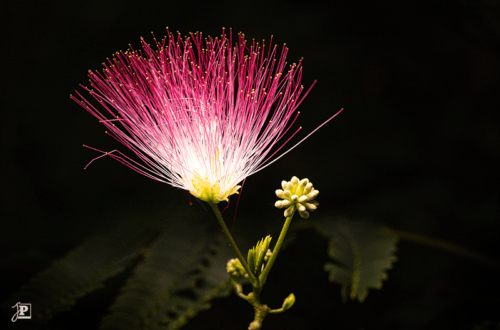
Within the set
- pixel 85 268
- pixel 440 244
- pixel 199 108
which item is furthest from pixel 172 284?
pixel 440 244

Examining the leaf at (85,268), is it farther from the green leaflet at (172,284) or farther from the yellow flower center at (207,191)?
the yellow flower center at (207,191)

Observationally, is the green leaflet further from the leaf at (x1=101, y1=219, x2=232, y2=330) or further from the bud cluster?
the bud cluster

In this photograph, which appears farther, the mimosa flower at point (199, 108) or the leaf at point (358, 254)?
the leaf at point (358, 254)

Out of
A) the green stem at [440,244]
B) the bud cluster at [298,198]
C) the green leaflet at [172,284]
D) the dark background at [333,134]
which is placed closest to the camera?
the bud cluster at [298,198]

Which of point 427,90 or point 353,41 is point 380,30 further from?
point 427,90

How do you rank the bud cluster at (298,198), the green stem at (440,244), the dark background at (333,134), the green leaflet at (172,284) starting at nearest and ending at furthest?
the bud cluster at (298,198), the green leaflet at (172,284), the green stem at (440,244), the dark background at (333,134)

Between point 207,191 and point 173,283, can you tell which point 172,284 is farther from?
point 207,191

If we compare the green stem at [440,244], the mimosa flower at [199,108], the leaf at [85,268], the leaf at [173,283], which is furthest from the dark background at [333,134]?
the mimosa flower at [199,108]

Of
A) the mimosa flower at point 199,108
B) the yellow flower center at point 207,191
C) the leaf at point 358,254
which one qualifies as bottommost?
the leaf at point 358,254
